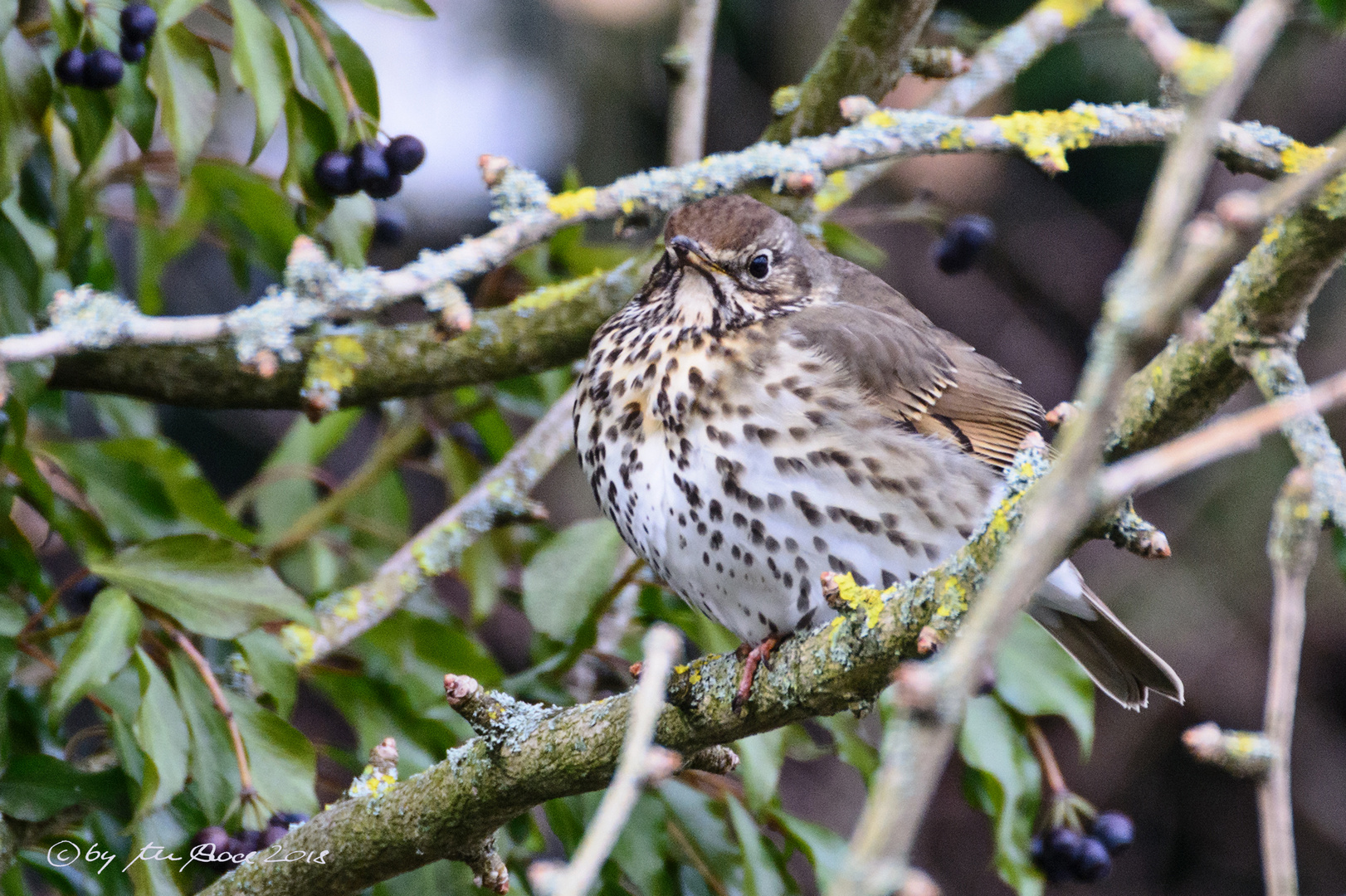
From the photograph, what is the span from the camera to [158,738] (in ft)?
5.38

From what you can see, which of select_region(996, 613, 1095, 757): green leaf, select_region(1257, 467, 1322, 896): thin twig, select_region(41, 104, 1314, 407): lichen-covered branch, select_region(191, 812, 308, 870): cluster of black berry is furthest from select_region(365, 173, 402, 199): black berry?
select_region(1257, 467, 1322, 896): thin twig

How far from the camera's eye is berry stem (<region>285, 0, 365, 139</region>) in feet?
6.34

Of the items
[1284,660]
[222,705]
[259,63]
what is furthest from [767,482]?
Answer: [1284,660]

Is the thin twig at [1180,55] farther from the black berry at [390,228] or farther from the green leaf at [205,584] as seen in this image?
the black berry at [390,228]

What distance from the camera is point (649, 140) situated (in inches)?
189

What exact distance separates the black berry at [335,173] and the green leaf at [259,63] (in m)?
0.12

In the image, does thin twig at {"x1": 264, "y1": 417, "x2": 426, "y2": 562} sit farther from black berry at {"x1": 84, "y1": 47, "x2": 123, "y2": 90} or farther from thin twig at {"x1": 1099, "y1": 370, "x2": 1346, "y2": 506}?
thin twig at {"x1": 1099, "y1": 370, "x2": 1346, "y2": 506}

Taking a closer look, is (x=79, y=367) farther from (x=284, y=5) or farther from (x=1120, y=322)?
(x=1120, y=322)

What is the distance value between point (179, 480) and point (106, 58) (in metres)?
0.72

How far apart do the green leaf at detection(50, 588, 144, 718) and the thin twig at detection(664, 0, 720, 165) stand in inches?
57.8

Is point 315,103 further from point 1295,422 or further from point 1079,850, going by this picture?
point 1079,850

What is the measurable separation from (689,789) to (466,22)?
338 cm

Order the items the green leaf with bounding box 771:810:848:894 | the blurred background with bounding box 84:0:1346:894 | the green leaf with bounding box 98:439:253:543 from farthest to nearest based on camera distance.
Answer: the blurred background with bounding box 84:0:1346:894 < the green leaf with bounding box 98:439:253:543 < the green leaf with bounding box 771:810:848:894

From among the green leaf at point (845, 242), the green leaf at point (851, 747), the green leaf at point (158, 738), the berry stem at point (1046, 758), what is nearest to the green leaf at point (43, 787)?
the green leaf at point (158, 738)
